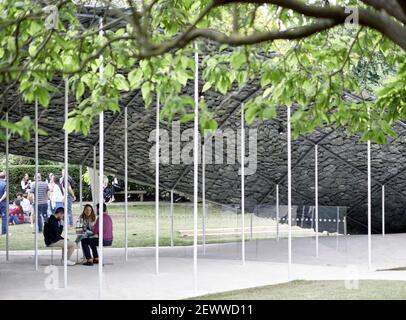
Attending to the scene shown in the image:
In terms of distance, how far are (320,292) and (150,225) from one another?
14697mm

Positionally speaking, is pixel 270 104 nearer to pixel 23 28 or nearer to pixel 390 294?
pixel 23 28

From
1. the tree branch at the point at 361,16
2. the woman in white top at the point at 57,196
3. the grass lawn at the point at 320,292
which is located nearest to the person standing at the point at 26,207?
the woman in white top at the point at 57,196

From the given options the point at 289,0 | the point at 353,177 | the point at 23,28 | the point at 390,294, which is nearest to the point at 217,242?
the point at 353,177

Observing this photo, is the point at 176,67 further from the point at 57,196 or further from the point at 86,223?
the point at 57,196

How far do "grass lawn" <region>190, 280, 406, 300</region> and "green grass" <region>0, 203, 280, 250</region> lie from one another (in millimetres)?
3992

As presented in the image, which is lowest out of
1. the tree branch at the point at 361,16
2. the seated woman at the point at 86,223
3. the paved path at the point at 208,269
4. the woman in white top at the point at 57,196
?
the paved path at the point at 208,269

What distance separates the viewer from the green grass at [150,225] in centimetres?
1625

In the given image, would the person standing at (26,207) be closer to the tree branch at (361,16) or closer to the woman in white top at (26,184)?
the woman in white top at (26,184)

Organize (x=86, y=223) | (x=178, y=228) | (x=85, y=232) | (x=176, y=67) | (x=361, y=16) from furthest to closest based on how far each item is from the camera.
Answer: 1. (x=178, y=228)
2. (x=86, y=223)
3. (x=85, y=232)
4. (x=176, y=67)
5. (x=361, y=16)

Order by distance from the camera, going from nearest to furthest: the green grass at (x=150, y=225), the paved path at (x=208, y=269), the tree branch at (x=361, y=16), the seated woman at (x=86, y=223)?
the tree branch at (x=361, y=16) < the paved path at (x=208, y=269) < the seated woman at (x=86, y=223) < the green grass at (x=150, y=225)

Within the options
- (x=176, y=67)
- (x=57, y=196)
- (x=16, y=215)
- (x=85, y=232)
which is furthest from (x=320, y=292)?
(x=16, y=215)

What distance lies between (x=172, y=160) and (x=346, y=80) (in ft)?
35.4

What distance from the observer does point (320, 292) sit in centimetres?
1045

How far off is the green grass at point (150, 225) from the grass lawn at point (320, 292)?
13.1ft
